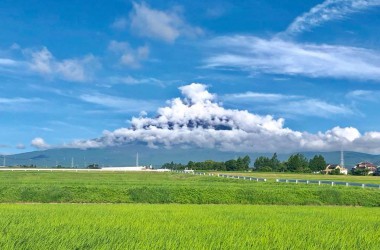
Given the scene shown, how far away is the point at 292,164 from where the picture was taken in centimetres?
16750

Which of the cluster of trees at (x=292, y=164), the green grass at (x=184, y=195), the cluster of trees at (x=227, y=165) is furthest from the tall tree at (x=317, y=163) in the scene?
the green grass at (x=184, y=195)

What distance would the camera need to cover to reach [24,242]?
38.7 feet

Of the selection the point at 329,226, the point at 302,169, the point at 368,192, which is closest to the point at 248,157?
the point at 302,169

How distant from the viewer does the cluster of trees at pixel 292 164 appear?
545ft

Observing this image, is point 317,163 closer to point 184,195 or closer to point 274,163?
point 274,163

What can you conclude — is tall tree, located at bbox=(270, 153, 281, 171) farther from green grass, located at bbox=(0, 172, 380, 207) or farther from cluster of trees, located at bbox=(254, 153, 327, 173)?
green grass, located at bbox=(0, 172, 380, 207)

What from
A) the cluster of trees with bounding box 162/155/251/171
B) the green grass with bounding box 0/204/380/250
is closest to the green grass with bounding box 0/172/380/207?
the green grass with bounding box 0/204/380/250

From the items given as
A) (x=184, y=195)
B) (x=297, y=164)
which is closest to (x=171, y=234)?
(x=184, y=195)

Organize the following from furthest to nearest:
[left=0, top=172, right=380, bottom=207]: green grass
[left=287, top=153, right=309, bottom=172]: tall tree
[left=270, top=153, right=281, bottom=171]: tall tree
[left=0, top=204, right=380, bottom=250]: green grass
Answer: [left=270, top=153, right=281, bottom=171]: tall tree, [left=287, top=153, right=309, bottom=172]: tall tree, [left=0, top=172, right=380, bottom=207]: green grass, [left=0, top=204, right=380, bottom=250]: green grass

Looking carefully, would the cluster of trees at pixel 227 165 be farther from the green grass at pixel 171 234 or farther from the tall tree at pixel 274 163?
the green grass at pixel 171 234

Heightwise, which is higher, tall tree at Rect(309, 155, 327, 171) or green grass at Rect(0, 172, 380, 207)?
tall tree at Rect(309, 155, 327, 171)

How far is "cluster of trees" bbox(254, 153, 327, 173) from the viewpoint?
166 m

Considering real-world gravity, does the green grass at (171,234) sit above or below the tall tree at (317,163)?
below

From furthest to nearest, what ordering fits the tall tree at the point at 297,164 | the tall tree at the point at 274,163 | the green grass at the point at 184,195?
the tall tree at the point at 274,163 < the tall tree at the point at 297,164 < the green grass at the point at 184,195
